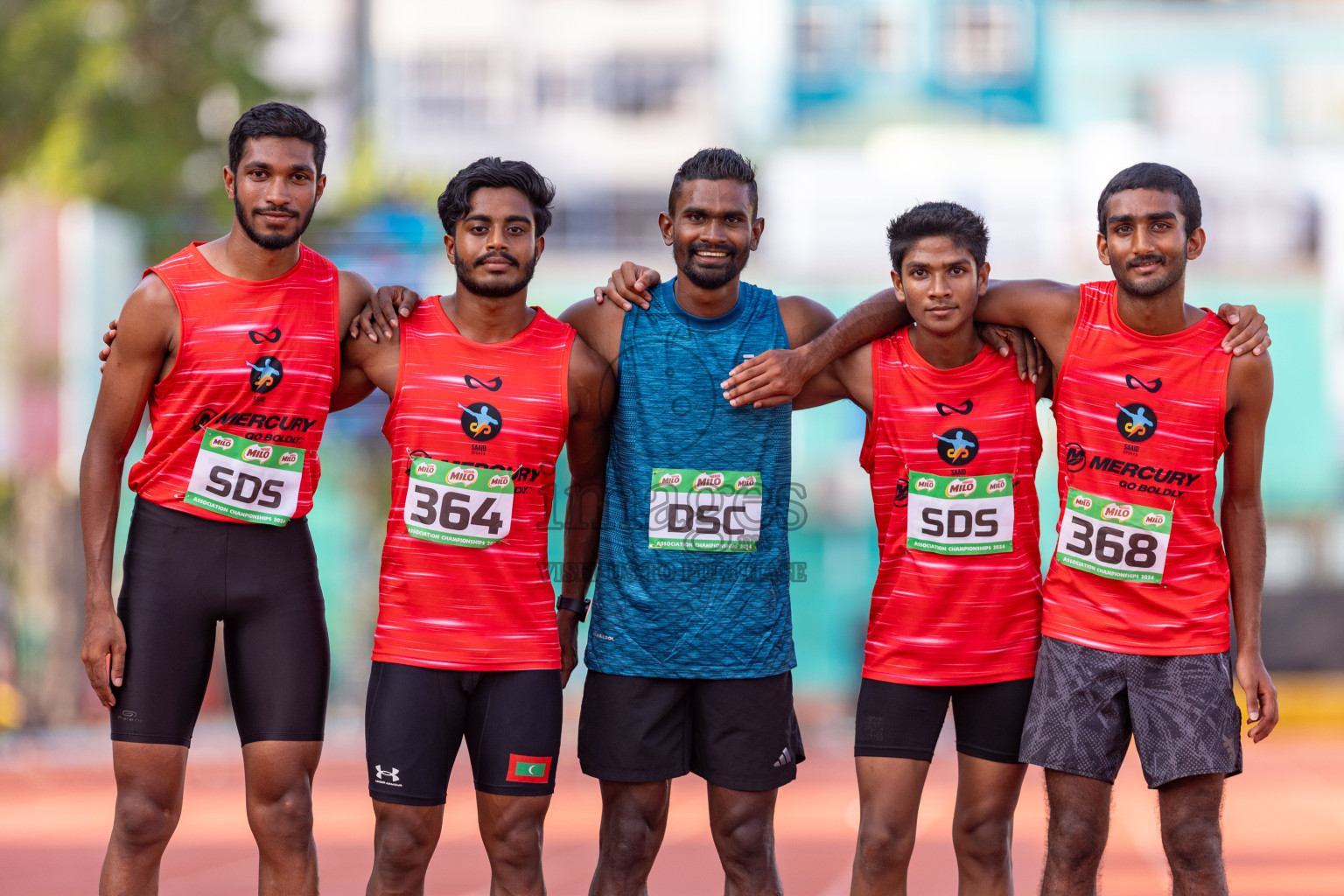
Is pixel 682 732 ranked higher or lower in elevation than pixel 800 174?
lower

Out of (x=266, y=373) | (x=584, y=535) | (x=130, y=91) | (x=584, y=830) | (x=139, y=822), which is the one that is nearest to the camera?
(x=139, y=822)

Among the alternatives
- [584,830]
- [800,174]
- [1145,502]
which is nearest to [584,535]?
[1145,502]

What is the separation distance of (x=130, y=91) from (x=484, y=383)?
485 inches

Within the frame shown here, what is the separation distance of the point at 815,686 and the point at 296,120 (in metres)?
13.4

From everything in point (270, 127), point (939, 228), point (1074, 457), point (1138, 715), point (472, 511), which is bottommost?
point (1138, 715)

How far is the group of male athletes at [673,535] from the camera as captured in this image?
3725 millimetres

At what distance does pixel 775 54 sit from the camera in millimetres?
23078

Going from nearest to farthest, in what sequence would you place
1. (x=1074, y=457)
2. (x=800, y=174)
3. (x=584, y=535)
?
(x=1074, y=457)
(x=584, y=535)
(x=800, y=174)

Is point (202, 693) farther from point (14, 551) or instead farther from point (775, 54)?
point (775, 54)

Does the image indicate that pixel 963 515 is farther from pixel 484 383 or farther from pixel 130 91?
pixel 130 91

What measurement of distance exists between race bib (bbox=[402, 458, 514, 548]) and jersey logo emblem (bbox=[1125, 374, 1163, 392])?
1.69 metres

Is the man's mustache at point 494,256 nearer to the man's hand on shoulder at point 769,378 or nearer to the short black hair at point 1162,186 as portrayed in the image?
the man's hand on shoulder at point 769,378

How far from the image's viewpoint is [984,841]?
3.86 metres

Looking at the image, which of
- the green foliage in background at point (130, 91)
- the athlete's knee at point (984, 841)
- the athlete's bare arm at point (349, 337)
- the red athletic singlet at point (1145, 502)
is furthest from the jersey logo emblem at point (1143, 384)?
the green foliage in background at point (130, 91)
